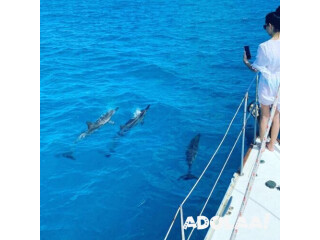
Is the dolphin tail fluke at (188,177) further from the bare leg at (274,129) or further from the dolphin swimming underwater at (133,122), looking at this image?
the dolphin swimming underwater at (133,122)

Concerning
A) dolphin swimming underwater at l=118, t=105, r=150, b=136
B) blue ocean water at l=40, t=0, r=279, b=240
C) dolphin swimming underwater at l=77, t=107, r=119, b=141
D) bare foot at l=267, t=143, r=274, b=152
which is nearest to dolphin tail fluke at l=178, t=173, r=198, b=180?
blue ocean water at l=40, t=0, r=279, b=240

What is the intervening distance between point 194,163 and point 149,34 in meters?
Answer: 13.9

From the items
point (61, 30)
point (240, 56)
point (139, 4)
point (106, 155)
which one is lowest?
point (106, 155)

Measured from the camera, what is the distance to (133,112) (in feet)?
38.0

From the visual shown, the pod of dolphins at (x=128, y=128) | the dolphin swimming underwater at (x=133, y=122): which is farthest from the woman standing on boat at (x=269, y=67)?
the dolphin swimming underwater at (x=133, y=122)

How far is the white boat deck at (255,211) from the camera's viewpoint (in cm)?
435

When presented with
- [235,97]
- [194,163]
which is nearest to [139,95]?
[235,97]

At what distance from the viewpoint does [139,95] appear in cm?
1289

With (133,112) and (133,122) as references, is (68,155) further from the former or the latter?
(133,112)

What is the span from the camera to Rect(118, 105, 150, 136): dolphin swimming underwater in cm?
1062

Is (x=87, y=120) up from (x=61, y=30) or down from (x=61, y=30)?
down
